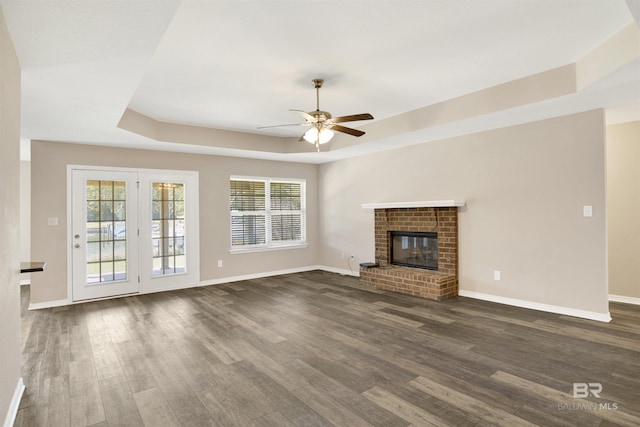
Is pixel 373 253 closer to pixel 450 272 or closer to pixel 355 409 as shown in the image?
pixel 450 272

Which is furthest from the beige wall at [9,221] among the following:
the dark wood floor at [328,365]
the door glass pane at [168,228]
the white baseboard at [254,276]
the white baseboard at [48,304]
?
the white baseboard at [254,276]

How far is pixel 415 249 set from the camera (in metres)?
5.90

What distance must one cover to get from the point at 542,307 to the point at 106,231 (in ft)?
20.4

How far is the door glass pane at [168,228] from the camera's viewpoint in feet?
19.1

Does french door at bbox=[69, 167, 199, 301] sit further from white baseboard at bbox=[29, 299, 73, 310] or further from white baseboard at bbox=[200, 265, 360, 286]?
white baseboard at bbox=[200, 265, 360, 286]

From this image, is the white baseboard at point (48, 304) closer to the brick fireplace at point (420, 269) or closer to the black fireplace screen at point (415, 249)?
the brick fireplace at point (420, 269)

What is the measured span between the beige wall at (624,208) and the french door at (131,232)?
6281mm

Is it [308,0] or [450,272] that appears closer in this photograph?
[308,0]

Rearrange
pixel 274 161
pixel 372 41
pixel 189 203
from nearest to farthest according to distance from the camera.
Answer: pixel 372 41 < pixel 189 203 < pixel 274 161

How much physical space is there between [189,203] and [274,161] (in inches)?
74.1

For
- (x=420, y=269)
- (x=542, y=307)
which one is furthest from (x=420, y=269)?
Answer: (x=542, y=307)

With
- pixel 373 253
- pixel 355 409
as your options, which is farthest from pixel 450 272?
pixel 355 409

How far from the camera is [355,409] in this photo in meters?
2.28

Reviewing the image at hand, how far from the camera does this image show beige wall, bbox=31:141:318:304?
16.3 ft
